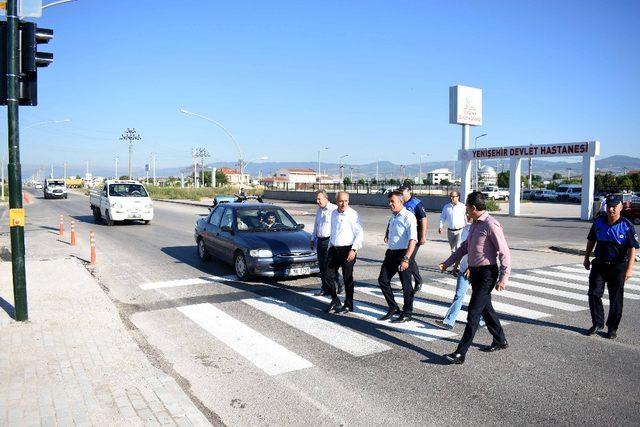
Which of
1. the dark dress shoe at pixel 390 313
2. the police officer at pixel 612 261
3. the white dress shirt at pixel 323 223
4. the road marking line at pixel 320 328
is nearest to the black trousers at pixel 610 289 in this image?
the police officer at pixel 612 261

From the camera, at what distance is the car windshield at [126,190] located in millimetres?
23467

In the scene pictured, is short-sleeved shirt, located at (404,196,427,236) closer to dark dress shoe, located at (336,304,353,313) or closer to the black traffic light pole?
dark dress shoe, located at (336,304,353,313)

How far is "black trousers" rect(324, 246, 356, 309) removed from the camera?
7.31 metres

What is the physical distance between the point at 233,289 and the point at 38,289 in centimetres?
321

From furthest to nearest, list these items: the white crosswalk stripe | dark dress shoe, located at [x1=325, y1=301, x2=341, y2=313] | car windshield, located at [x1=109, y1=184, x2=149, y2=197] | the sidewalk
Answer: car windshield, located at [x1=109, y1=184, x2=149, y2=197]
the white crosswalk stripe
dark dress shoe, located at [x1=325, y1=301, x2=341, y2=313]
the sidewalk

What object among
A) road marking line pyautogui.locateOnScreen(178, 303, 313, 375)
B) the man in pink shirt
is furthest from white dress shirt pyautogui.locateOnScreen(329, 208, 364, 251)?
the man in pink shirt

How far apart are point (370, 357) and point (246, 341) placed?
1567 mm

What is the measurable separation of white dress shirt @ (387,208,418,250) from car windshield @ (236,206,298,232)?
4.35 m

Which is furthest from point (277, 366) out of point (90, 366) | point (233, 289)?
point (233, 289)

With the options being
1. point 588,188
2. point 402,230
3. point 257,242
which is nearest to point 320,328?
point 402,230

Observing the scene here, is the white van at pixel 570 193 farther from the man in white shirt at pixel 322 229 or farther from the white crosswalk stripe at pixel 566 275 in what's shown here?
the man in white shirt at pixel 322 229

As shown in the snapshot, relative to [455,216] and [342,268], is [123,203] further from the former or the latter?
[342,268]

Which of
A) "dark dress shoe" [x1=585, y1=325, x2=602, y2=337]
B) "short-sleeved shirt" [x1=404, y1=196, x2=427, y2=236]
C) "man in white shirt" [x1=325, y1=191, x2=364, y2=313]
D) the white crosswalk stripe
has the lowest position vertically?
the white crosswalk stripe

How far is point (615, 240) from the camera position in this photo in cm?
651
